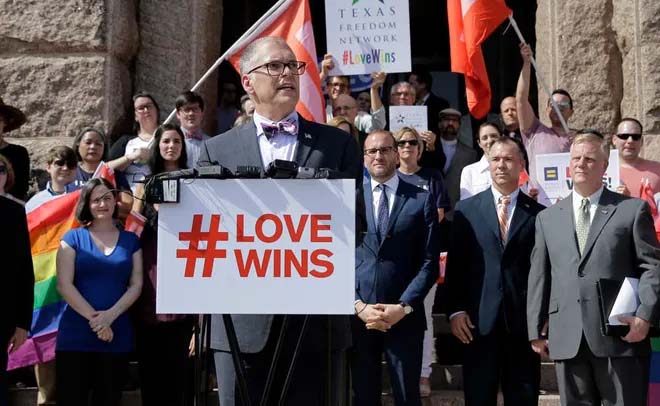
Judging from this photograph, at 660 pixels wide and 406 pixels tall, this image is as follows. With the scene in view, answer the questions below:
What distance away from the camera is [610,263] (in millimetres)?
5805

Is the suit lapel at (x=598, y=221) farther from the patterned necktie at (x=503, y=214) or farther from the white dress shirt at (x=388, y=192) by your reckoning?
the white dress shirt at (x=388, y=192)

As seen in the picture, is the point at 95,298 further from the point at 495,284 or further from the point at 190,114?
the point at 495,284

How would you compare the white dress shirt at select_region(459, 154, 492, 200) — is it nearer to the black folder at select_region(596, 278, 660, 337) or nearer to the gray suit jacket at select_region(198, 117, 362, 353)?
the black folder at select_region(596, 278, 660, 337)

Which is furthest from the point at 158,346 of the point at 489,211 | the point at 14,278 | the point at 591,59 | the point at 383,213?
the point at 591,59

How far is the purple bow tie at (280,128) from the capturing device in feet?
13.1

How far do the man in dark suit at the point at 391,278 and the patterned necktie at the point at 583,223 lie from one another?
0.95m

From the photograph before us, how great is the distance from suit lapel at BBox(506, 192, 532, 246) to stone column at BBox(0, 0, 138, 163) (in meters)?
3.63

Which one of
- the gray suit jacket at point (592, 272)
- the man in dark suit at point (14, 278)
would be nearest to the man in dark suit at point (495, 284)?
the gray suit jacket at point (592, 272)

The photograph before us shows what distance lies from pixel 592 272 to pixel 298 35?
135 inches

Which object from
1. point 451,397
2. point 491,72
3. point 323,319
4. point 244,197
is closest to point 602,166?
point 451,397

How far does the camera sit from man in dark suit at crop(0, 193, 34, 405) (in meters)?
5.71

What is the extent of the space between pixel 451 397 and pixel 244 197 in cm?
396

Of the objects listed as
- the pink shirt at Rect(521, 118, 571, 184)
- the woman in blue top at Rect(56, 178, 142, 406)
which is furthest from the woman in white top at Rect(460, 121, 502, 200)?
the woman in blue top at Rect(56, 178, 142, 406)

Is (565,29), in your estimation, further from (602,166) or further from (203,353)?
(203,353)
